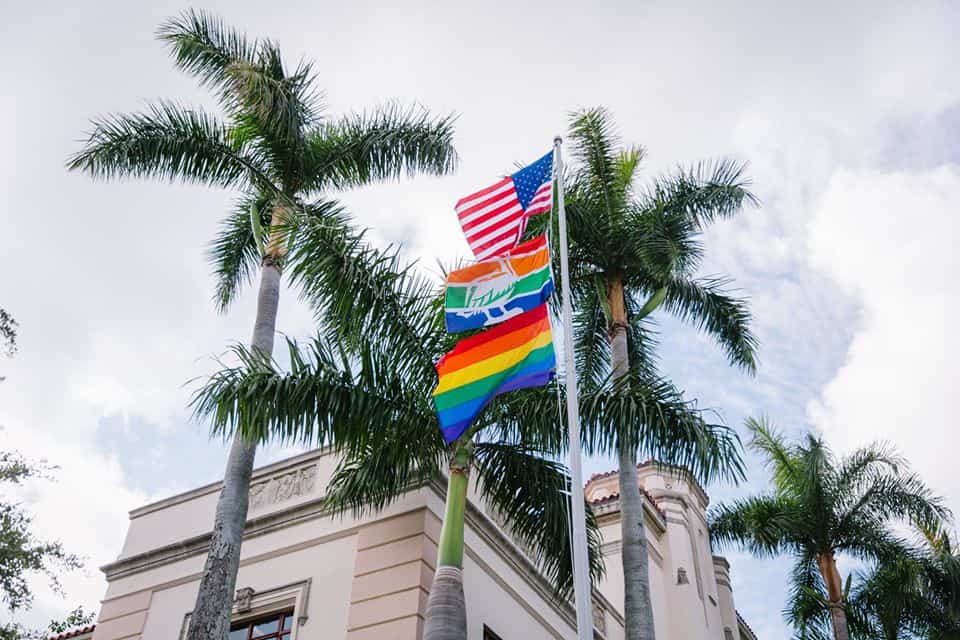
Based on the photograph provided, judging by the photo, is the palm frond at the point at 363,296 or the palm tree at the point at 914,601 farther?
the palm tree at the point at 914,601

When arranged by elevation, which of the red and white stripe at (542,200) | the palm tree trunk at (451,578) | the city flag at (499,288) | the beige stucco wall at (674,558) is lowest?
the palm tree trunk at (451,578)

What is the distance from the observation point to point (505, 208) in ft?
40.6

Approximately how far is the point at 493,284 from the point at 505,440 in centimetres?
219

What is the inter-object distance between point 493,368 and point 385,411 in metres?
1.79

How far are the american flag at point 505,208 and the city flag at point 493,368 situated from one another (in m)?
1.22

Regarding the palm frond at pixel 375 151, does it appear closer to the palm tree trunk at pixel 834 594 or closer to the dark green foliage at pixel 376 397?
the dark green foliage at pixel 376 397

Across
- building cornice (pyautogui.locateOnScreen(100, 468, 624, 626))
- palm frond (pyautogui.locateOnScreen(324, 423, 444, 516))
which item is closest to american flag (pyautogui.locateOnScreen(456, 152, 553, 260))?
palm frond (pyautogui.locateOnScreen(324, 423, 444, 516))

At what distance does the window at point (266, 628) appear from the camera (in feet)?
48.8

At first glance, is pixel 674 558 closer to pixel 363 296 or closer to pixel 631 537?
pixel 631 537

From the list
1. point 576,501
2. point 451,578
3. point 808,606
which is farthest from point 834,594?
point 576,501

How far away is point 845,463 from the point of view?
72.9 ft

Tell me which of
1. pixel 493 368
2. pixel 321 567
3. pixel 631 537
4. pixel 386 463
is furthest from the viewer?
pixel 321 567

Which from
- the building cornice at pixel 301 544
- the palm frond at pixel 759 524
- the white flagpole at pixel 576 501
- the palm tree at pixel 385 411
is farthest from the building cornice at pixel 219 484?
the palm frond at pixel 759 524

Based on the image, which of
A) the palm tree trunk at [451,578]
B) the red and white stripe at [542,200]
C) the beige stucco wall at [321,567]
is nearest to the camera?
the palm tree trunk at [451,578]
